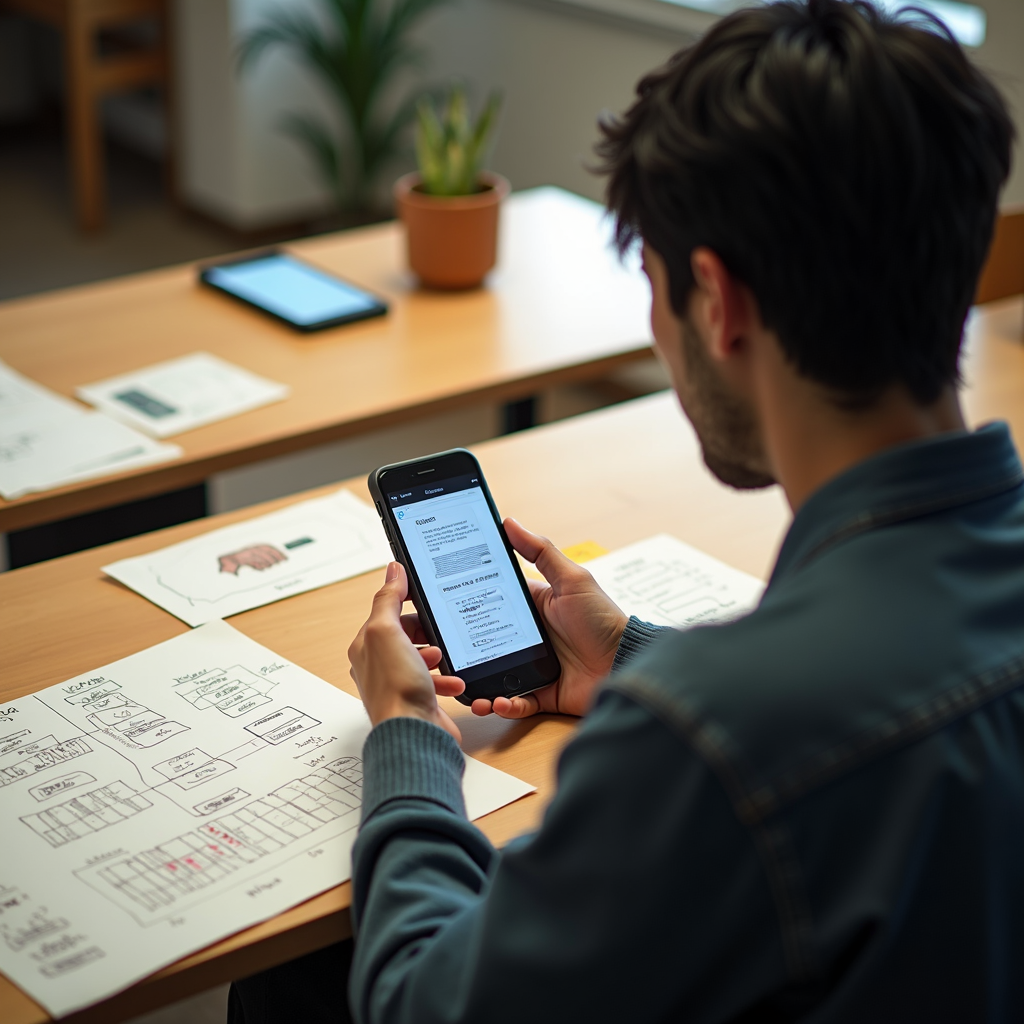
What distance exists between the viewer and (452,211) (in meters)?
2.12

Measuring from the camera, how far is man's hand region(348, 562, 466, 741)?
100 cm

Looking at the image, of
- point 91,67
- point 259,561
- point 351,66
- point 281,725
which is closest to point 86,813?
point 281,725

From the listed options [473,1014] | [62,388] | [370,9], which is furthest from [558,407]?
[473,1014]

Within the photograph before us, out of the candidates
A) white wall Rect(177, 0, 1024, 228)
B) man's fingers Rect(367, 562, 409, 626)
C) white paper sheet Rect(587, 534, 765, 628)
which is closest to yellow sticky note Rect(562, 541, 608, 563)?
white paper sheet Rect(587, 534, 765, 628)

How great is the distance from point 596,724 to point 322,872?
34cm

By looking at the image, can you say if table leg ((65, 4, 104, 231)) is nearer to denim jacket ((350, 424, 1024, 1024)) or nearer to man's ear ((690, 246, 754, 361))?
man's ear ((690, 246, 754, 361))

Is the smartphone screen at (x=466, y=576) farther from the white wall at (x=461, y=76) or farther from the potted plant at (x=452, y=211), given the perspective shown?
the white wall at (x=461, y=76)

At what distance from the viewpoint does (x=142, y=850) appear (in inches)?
37.5

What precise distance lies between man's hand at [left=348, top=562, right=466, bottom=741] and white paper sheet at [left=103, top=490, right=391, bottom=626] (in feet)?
0.85

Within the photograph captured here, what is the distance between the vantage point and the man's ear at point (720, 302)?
769mm

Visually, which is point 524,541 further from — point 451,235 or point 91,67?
point 91,67

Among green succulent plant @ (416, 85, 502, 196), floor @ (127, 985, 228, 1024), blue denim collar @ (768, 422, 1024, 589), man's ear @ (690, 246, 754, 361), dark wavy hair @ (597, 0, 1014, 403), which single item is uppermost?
dark wavy hair @ (597, 0, 1014, 403)

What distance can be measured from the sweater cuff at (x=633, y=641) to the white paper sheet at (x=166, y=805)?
141mm

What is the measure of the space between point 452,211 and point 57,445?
79 cm
